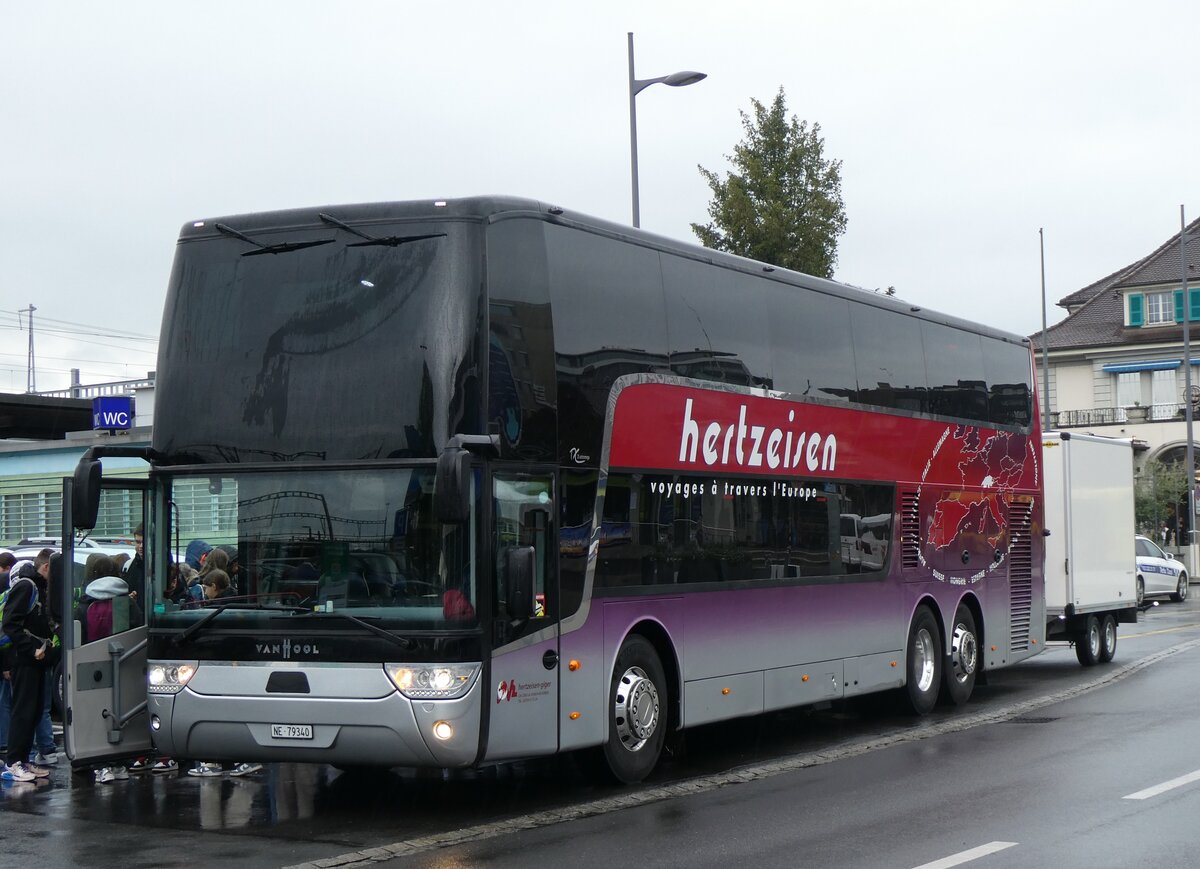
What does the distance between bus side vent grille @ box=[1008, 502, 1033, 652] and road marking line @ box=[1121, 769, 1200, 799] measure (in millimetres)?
7662

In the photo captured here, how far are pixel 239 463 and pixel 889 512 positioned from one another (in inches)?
302

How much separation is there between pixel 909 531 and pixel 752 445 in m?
3.69

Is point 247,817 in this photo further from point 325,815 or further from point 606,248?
point 606,248

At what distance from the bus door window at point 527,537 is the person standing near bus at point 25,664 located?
4.35m

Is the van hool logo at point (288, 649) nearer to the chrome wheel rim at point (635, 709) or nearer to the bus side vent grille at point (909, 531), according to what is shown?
the chrome wheel rim at point (635, 709)

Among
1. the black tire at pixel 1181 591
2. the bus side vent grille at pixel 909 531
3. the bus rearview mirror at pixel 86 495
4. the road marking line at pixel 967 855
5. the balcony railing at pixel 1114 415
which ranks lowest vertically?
the black tire at pixel 1181 591

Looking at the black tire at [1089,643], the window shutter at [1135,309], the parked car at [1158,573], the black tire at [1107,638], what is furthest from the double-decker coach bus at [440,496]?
the window shutter at [1135,309]

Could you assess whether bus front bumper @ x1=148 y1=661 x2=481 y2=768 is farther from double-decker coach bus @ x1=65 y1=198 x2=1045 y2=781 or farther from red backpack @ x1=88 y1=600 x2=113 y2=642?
red backpack @ x1=88 y1=600 x2=113 y2=642

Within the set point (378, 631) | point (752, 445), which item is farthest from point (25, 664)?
point (752, 445)

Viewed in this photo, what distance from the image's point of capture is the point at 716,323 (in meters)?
13.1

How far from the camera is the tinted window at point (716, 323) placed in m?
12.6

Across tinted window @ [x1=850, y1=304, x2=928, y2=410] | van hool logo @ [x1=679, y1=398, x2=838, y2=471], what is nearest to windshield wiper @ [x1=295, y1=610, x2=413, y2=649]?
van hool logo @ [x1=679, y1=398, x2=838, y2=471]

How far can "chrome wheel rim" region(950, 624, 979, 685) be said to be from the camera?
17562mm

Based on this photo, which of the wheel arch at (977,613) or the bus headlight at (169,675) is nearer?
the bus headlight at (169,675)
